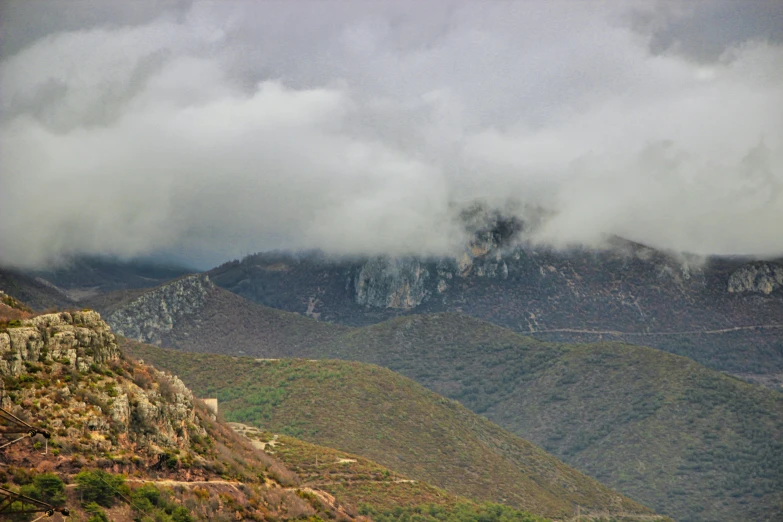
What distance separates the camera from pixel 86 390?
5281cm

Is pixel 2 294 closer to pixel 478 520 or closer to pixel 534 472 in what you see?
pixel 478 520

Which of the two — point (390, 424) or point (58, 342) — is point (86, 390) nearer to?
point (58, 342)

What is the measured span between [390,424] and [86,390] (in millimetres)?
112864

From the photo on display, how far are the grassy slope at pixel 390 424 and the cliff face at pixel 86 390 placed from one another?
82.0 meters

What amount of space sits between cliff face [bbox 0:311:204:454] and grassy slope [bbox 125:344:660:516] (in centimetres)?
8196

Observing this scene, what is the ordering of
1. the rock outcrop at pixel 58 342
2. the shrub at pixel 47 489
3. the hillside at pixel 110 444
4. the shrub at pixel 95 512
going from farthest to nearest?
1. the rock outcrop at pixel 58 342
2. the hillside at pixel 110 444
3. the shrub at pixel 95 512
4. the shrub at pixel 47 489

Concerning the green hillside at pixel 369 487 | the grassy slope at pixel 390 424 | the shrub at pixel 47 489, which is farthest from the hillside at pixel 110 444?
the grassy slope at pixel 390 424

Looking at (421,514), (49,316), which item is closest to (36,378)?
(49,316)

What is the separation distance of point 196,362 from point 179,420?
127 metres

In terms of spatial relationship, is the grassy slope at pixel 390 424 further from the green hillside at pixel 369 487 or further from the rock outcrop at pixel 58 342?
the rock outcrop at pixel 58 342

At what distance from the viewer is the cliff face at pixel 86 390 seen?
4938cm

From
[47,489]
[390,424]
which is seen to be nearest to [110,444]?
[47,489]

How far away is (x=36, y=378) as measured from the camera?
50.6 meters

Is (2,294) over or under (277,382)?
over
